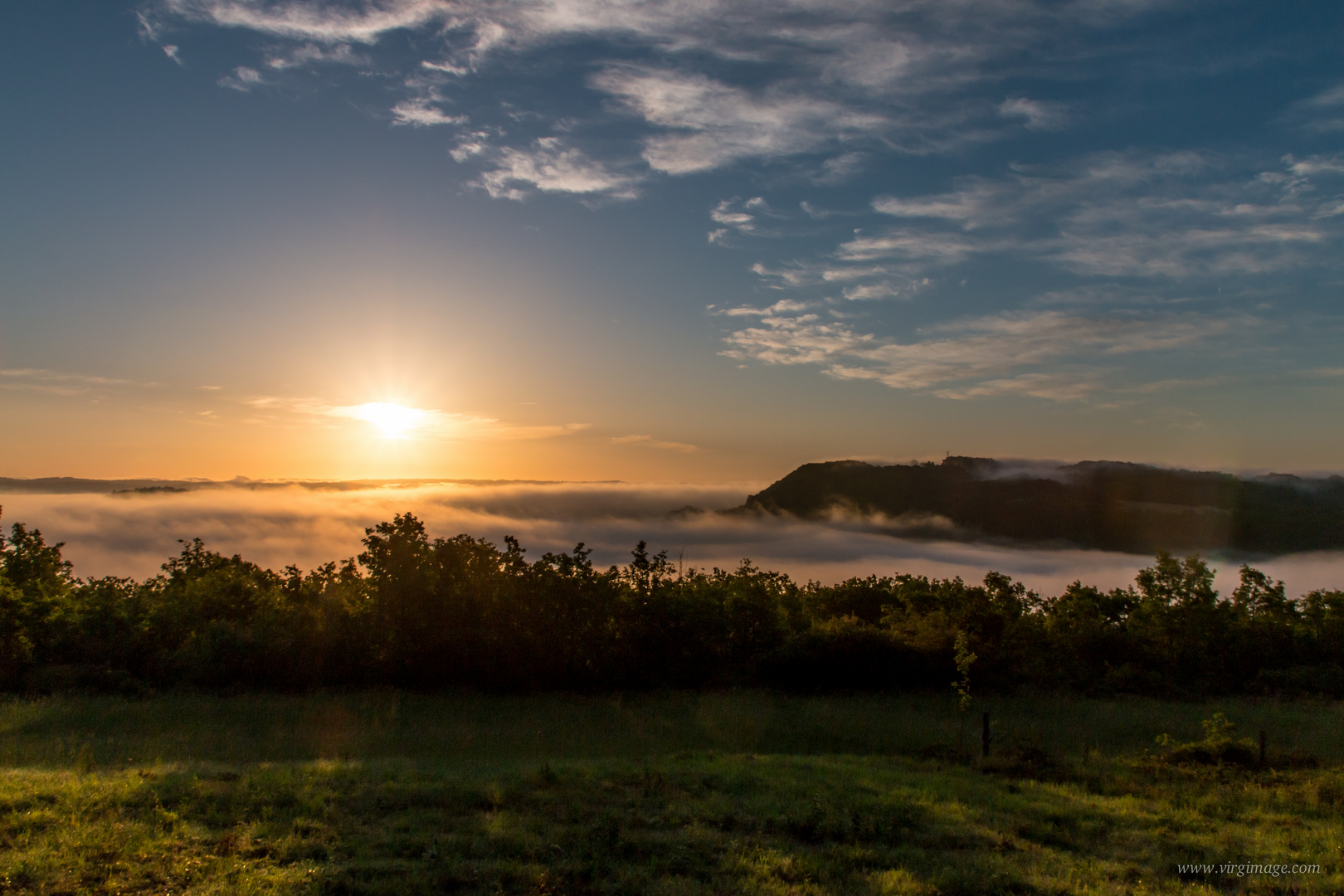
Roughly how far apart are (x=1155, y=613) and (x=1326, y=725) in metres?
15.0

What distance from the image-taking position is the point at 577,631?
3347 cm

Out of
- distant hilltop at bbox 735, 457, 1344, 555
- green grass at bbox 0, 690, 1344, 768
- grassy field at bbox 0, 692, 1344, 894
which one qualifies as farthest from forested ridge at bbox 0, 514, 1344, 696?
distant hilltop at bbox 735, 457, 1344, 555

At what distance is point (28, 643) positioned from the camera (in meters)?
30.2

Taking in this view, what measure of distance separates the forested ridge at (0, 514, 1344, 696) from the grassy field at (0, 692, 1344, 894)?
8361 mm

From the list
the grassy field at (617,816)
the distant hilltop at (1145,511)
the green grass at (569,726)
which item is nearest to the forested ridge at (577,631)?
the green grass at (569,726)

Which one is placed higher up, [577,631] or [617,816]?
[617,816]

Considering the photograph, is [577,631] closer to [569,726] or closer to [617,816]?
[569,726]

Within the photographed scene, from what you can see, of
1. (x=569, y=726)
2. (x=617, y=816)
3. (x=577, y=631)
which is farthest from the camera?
(x=577, y=631)

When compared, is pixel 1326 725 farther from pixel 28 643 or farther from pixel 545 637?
pixel 28 643

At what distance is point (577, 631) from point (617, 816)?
22431 mm

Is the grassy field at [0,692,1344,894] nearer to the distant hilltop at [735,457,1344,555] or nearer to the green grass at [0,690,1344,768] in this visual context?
the green grass at [0,690,1344,768]

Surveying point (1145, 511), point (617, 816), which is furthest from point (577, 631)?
point (1145, 511)

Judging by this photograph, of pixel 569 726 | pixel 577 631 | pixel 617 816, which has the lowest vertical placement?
pixel 569 726

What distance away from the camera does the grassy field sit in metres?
8.86
